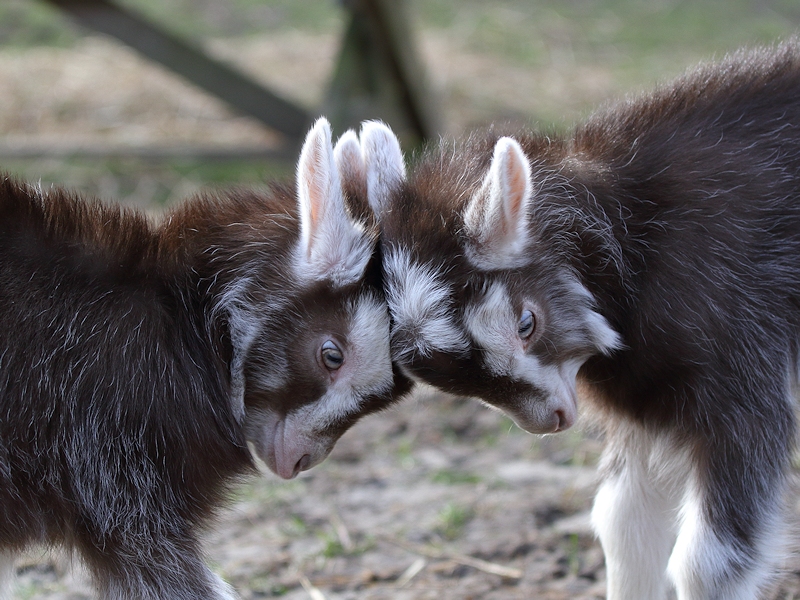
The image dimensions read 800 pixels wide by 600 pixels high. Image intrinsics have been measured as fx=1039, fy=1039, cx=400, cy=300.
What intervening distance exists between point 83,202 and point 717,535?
261cm

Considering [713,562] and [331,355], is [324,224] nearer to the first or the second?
[331,355]

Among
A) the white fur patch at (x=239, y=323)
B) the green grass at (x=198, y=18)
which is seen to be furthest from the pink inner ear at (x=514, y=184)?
the green grass at (x=198, y=18)

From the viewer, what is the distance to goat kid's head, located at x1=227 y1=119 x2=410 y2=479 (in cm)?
377

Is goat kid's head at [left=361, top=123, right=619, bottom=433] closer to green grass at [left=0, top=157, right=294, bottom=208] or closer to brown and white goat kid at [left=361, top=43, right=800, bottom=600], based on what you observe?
brown and white goat kid at [left=361, top=43, right=800, bottom=600]

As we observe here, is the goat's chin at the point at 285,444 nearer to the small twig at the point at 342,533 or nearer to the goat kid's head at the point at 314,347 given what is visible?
the goat kid's head at the point at 314,347

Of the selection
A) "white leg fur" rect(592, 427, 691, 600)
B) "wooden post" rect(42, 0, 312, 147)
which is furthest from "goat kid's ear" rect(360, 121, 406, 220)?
"wooden post" rect(42, 0, 312, 147)

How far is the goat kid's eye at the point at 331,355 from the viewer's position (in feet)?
12.4

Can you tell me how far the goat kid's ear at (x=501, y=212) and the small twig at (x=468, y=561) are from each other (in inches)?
61.4

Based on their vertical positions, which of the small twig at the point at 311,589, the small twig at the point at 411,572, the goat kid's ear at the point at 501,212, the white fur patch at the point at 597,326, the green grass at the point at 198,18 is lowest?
the green grass at the point at 198,18

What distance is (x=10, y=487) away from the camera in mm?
3439

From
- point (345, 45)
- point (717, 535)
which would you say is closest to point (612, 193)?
point (717, 535)

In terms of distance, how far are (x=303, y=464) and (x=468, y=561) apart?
1.28 meters

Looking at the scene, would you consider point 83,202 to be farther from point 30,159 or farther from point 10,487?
point 30,159

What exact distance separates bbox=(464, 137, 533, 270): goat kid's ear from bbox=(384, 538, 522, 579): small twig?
1.56 meters
